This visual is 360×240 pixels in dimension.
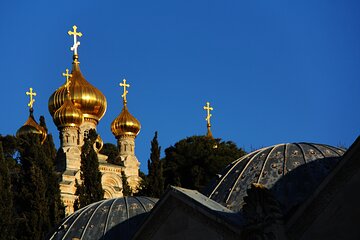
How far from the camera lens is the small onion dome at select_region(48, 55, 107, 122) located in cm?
7319

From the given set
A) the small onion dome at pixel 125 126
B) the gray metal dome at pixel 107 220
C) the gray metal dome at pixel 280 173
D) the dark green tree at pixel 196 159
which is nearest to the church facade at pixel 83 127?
the small onion dome at pixel 125 126

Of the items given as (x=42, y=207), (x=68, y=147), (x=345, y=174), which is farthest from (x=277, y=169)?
(x=68, y=147)

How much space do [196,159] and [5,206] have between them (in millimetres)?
19985

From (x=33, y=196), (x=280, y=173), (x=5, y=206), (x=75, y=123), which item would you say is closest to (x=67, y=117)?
(x=75, y=123)

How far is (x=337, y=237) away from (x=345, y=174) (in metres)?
0.87

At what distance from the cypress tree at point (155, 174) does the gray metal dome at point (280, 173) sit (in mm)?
30660

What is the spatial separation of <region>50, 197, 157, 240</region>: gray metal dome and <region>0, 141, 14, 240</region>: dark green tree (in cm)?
2152

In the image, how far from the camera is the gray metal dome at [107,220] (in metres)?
19.8

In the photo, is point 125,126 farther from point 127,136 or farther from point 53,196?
point 53,196

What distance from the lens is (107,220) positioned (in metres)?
20.2

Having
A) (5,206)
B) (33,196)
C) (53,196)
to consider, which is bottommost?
(5,206)

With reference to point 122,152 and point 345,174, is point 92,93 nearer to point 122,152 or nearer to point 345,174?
point 122,152

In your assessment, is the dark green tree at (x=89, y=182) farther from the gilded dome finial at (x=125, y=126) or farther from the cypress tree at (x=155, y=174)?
the gilded dome finial at (x=125, y=126)

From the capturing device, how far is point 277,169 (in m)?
15.8
